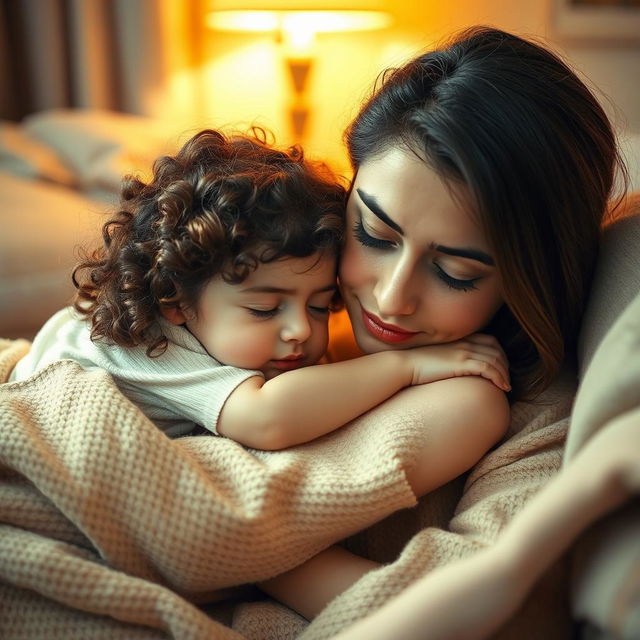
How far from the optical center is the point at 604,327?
83cm

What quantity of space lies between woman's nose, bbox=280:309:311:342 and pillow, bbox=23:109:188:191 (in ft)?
5.69

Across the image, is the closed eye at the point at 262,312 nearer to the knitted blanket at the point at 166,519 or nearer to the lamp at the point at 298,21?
the knitted blanket at the point at 166,519

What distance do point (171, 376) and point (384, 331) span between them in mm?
264

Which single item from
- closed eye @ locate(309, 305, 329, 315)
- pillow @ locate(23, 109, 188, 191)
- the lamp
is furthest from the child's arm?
the lamp

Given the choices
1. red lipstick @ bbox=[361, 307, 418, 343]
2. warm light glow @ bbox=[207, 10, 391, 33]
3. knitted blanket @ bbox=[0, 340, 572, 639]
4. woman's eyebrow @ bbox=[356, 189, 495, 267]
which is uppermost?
warm light glow @ bbox=[207, 10, 391, 33]

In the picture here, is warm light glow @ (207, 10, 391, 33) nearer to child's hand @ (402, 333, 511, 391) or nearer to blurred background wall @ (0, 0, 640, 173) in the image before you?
blurred background wall @ (0, 0, 640, 173)

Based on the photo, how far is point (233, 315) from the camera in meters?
0.91

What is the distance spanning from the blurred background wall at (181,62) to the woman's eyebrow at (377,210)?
2066 millimetres

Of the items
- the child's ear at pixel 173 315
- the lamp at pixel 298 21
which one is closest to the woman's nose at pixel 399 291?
the child's ear at pixel 173 315

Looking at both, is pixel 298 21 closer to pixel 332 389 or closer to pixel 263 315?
pixel 263 315

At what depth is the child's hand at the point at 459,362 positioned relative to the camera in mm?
897

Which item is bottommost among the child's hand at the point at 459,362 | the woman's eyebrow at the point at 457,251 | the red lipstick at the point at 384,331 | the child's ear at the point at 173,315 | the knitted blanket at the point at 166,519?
the knitted blanket at the point at 166,519

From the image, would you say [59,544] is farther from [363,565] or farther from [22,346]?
[22,346]

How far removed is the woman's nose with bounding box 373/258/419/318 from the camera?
86cm
